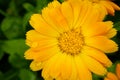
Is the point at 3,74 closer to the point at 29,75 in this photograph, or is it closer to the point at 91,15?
the point at 29,75

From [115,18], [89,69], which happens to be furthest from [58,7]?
[115,18]

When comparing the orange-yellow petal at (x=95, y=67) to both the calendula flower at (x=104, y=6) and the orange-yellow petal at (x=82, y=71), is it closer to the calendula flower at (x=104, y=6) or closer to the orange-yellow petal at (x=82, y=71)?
the orange-yellow petal at (x=82, y=71)

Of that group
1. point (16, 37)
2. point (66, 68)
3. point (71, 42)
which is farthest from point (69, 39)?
point (16, 37)

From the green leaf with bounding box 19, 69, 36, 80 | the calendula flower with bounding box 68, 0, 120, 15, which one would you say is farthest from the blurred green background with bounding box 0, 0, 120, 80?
the calendula flower with bounding box 68, 0, 120, 15

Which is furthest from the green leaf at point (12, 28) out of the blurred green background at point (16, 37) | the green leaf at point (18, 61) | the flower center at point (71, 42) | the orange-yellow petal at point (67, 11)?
the orange-yellow petal at point (67, 11)

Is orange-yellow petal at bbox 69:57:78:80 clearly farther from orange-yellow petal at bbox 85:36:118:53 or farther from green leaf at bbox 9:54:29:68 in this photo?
green leaf at bbox 9:54:29:68

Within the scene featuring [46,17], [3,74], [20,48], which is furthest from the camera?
[3,74]
